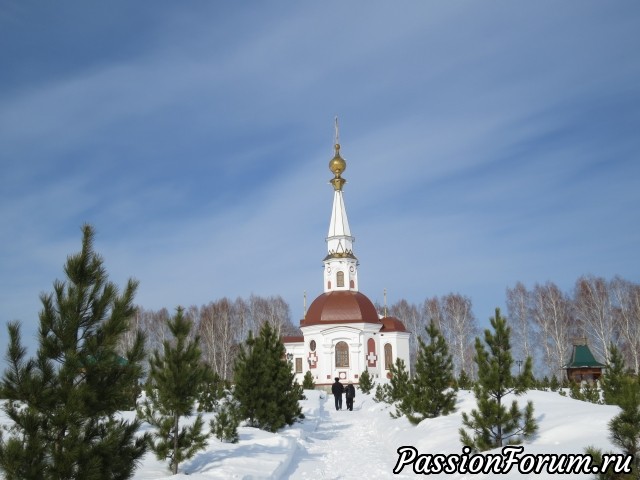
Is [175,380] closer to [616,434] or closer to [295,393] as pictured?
[616,434]

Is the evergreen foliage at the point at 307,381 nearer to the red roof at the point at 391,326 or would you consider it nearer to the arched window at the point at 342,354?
the arched window at the point at 342,354

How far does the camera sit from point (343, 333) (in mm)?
50094

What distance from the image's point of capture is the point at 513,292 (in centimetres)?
5528

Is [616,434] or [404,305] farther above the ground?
[404,305]

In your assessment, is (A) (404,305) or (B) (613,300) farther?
(A) (404,305)

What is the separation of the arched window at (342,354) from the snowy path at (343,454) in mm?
27360

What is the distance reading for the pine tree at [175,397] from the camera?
1096 centimetres

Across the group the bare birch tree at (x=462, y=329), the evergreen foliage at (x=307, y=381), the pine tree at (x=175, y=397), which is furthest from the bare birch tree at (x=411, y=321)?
the pine tree at (x=175, y=397)

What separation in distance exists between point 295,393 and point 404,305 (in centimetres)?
5442

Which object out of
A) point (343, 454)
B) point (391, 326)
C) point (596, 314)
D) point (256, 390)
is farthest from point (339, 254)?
point (343, 454)

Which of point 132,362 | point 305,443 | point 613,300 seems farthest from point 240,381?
point 613,300

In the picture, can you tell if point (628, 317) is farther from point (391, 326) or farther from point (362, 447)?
point (362, 447)

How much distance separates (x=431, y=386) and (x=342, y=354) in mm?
32425

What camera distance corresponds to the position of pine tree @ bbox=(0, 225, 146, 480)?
687 centimetres
